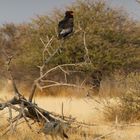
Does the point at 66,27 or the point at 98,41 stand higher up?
the point at 98,41

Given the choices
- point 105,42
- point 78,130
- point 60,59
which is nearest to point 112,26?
point 105,42

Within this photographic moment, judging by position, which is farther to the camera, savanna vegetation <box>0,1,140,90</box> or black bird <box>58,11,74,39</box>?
savanna vegetation <box>0,1,140,90</box>

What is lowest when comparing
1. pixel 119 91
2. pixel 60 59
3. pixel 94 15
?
pixel 119 91

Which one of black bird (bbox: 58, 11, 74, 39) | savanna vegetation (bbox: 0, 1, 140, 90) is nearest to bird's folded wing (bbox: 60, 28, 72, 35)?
black bird (bbox: 58, 11, 74, 39)

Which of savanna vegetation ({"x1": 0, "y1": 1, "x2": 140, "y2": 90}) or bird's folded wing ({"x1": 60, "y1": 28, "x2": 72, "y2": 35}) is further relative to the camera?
savanna vegetation ({"x1": 0, "y1": 1, "x2": 140, "y2": 90})

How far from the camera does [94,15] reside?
21.1m

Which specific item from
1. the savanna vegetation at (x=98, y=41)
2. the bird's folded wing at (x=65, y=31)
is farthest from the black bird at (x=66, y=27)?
the savanna vegetation at (x=98, y=41)

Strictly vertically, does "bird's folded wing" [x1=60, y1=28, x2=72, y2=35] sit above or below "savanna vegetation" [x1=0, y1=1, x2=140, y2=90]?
below

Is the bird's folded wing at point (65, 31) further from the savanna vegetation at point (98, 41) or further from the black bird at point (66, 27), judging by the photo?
the savanna vegetation at point (98, 41)

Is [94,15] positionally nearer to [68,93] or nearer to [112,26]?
[112,26]

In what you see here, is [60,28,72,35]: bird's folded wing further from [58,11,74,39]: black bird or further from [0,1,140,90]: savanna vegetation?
[0,1,140,90]: savanna vegetation

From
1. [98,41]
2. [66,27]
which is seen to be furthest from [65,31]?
[98,41]

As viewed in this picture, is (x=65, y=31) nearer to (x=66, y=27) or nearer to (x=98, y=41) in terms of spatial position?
(x=66, y=27)

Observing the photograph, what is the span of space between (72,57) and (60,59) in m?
0.49
